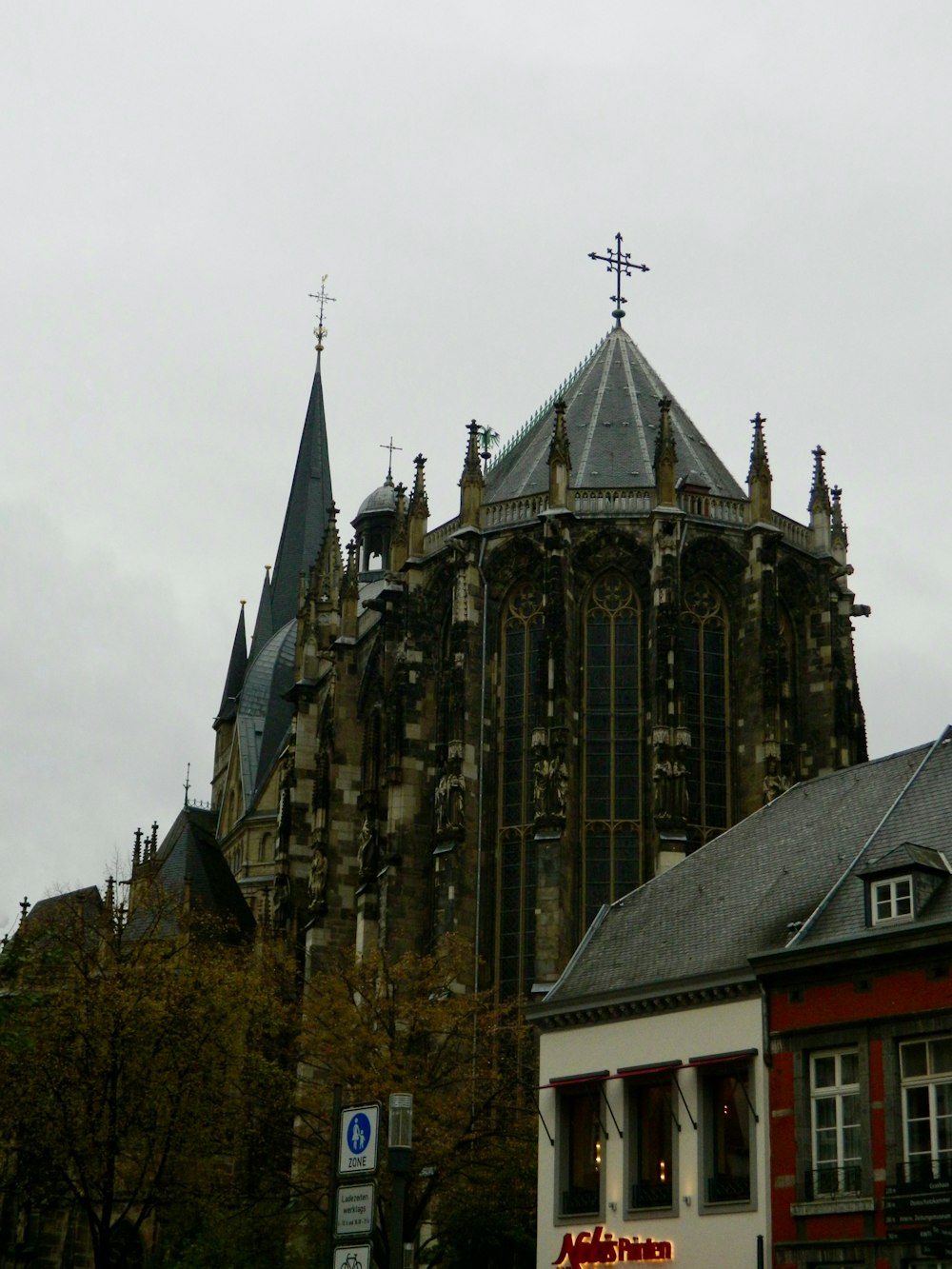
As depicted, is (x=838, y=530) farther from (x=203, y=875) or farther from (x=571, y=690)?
(x=203, y=875)

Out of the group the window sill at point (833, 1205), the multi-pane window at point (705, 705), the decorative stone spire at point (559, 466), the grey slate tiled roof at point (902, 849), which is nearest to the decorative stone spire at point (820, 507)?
the multi-pane window at point (705, 705)

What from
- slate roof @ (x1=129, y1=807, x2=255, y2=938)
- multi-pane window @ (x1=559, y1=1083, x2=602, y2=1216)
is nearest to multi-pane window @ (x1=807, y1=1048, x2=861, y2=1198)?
multi-pane window @ (x1=559, y1=1083, x2=602, y2=1216)

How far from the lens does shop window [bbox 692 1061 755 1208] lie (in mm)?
29734

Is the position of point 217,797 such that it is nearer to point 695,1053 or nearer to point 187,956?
point 187,956

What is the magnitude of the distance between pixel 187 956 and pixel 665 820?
1252cm

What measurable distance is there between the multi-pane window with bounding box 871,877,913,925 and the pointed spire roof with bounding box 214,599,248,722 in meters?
72.0

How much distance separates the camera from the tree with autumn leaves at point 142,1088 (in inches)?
1538

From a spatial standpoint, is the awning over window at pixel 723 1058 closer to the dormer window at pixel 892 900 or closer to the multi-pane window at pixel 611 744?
the dormer window at pixel 892 900

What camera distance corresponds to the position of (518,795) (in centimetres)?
5188

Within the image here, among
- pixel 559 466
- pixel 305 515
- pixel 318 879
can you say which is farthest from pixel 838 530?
pixel 305 515

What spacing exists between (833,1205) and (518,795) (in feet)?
80.3

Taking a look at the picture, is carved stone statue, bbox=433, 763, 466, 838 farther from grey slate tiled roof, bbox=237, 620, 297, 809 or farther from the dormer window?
grey slate tiled roof, bbox=237, 620, 297, 809

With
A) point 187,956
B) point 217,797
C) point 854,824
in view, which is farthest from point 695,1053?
point 217,797

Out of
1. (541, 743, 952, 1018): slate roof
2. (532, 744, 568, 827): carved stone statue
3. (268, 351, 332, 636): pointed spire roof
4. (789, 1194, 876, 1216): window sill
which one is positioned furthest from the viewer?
(268, 351, 332, 636): pointed spire roof
